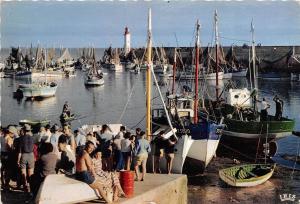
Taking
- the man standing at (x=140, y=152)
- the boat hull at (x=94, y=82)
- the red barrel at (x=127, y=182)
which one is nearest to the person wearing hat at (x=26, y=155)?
the red barrel at (x=127, y=182)

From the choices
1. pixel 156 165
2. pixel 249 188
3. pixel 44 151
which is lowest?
pixel 249 188

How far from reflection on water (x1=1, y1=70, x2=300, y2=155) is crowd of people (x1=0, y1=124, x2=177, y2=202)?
18043 millimetres

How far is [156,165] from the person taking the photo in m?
18.1

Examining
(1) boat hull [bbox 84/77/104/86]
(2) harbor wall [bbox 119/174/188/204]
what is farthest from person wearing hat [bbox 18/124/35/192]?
(1) boat hull [bbox 84/77/104/86]

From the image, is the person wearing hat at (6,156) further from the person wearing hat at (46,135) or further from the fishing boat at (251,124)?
the fishing boat at (251,124)

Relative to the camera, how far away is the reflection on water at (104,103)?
163 ft

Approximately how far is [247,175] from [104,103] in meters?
42.7

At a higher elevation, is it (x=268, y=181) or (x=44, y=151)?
(x=44, y=151)

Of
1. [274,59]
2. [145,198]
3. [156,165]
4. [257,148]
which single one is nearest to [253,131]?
[257,148]

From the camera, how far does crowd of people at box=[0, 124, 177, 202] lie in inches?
468

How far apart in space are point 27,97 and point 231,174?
158 ft

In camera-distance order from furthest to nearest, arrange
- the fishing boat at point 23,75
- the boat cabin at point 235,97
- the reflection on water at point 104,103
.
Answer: the fishing boat at point 23,75 < the reflection on water at point 104,103 < the boat cabin at point 235,97

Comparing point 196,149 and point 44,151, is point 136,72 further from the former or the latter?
point 44,151

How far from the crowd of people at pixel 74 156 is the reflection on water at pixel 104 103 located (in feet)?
59.2
